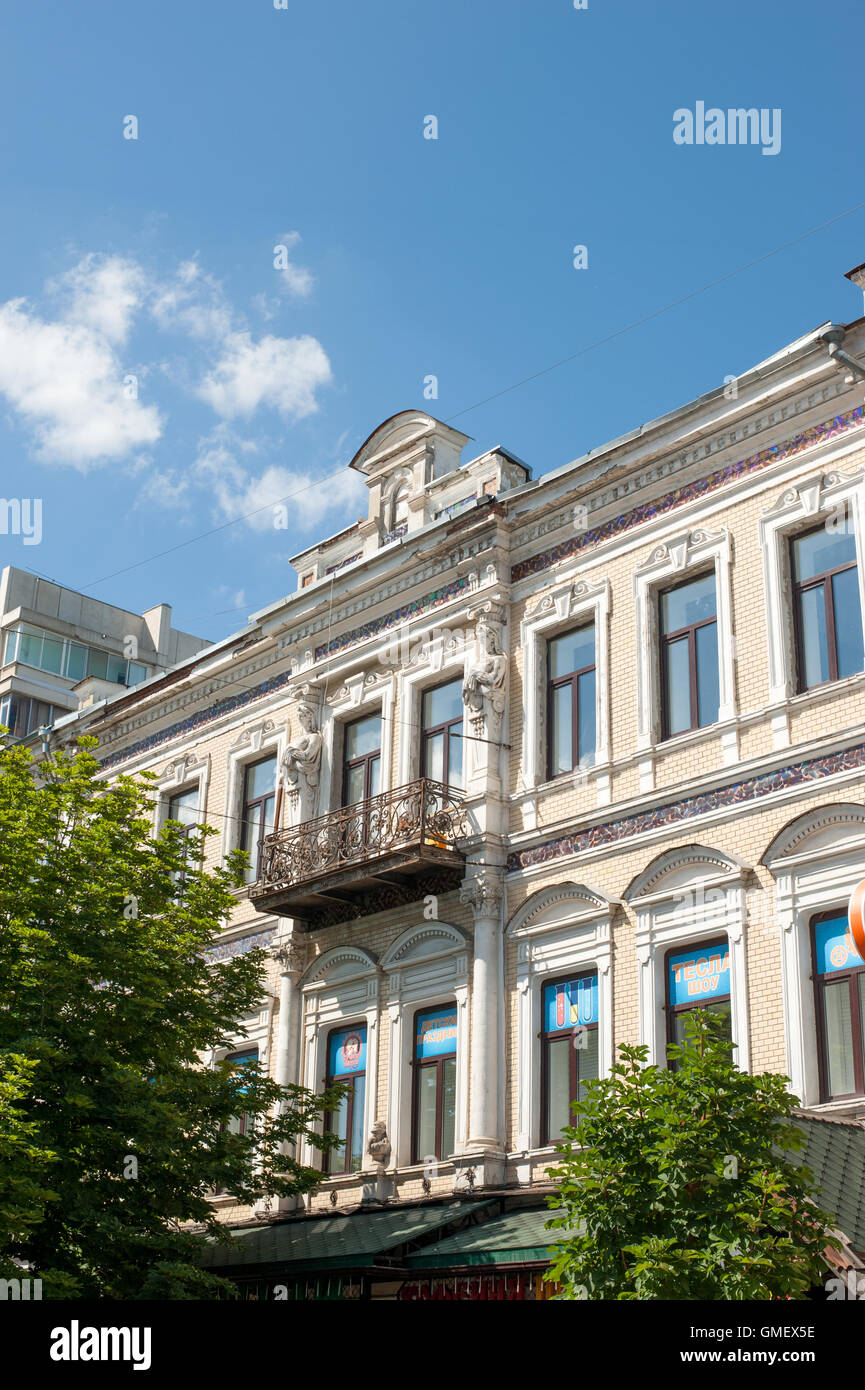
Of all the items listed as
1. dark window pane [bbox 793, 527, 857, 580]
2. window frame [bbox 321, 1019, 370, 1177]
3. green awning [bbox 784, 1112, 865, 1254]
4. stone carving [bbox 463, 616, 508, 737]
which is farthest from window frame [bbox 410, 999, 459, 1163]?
dark window pane [bbox 793, 527, 857, 580]

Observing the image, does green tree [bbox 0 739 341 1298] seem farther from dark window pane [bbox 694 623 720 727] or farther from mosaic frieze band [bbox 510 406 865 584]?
dark window pane [bbox 694 623 720 727]

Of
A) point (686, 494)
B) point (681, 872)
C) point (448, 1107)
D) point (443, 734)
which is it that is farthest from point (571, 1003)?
point (686, 494)

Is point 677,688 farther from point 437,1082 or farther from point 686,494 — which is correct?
point 437,1082

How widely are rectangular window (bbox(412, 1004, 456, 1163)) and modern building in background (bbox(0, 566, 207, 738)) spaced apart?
2538cm

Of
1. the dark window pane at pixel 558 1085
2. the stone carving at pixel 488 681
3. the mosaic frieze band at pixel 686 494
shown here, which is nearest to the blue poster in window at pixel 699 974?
the dark window pane at pixel 558 1085

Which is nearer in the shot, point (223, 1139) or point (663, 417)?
point (223, 1139)

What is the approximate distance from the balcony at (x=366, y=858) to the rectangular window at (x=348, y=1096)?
1622 millimetres

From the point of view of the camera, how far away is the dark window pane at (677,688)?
1878 cm

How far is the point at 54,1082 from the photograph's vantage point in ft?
53.9

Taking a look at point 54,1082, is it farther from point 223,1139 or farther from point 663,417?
point 663,417

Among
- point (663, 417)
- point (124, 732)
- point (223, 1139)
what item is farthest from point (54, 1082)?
point (124, 732)

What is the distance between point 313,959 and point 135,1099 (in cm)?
631

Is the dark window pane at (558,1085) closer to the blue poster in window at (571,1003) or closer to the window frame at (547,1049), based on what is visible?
the window frame at (547,1049)
